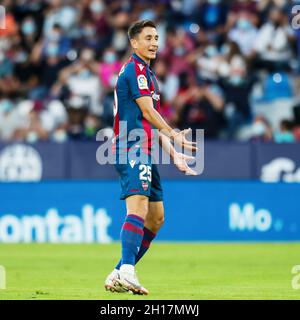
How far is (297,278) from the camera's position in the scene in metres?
11.1

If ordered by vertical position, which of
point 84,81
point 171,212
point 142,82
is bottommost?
point 171,212

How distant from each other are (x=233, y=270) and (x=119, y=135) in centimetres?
356

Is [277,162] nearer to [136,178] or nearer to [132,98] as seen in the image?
[132,98]

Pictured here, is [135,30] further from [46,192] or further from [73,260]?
[46,192]

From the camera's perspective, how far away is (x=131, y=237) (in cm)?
942

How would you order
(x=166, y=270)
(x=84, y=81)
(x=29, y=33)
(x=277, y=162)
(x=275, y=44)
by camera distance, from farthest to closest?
(x=29, y=33), (x=84, y=81), (x=275, y=44), (x=277, y=162), (x=166, y=270)

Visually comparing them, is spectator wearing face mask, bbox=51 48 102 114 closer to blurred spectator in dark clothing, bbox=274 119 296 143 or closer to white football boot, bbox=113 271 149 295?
blurred spectator in dark clothing, bbox=274 119 296 143

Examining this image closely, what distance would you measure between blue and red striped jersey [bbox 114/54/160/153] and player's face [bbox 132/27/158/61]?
3.7 inches

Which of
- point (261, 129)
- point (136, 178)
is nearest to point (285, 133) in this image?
point (261, 129)

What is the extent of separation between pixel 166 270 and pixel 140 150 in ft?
10.9

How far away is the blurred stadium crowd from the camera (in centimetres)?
1967

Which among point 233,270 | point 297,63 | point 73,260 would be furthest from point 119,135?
point 297,63

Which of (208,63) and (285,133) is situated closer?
(285,133)

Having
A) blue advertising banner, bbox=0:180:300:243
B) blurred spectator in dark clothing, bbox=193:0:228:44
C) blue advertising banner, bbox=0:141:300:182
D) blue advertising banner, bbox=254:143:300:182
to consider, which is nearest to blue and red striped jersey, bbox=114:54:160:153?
blue advertising banner, bbox=0:180:300:243
